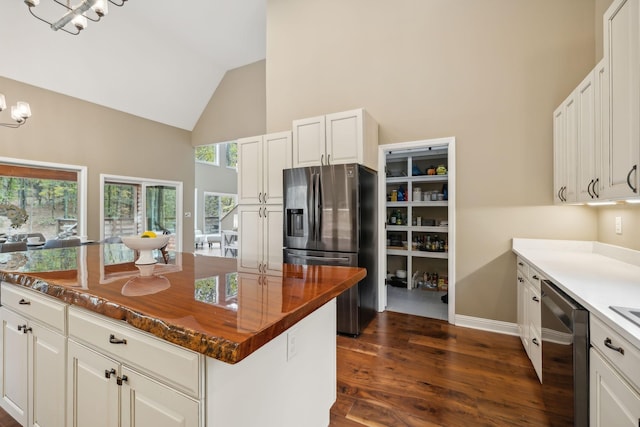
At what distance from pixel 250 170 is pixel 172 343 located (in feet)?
10.5

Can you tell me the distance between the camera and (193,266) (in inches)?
66.9

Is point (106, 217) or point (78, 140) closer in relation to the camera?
point (78, 140)

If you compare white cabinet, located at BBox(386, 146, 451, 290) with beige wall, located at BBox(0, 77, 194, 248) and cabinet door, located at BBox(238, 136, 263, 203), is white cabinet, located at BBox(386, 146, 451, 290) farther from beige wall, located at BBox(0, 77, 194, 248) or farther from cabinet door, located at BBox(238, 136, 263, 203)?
beige wall, located at BBox(0, 77, 194, 248)

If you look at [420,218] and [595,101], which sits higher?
[595,101]

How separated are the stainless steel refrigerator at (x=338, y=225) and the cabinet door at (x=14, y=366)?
217cm

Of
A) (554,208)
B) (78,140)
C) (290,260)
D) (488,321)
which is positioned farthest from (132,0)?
(488,321)

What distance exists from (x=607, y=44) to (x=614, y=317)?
5.34 ft

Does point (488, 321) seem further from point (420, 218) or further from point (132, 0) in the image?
point (132, 0)

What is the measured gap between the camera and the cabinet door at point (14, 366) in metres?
1.50

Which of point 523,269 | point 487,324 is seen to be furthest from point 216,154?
point 523,269

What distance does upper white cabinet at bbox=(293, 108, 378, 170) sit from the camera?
313cm

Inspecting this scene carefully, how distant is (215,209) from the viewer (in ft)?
35.6

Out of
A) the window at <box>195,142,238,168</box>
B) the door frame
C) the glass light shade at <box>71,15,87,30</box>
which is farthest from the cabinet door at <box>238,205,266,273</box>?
the window at <box>195,142,238,168</box>

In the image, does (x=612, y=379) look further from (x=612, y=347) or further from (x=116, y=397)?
(x=116, y=397)
